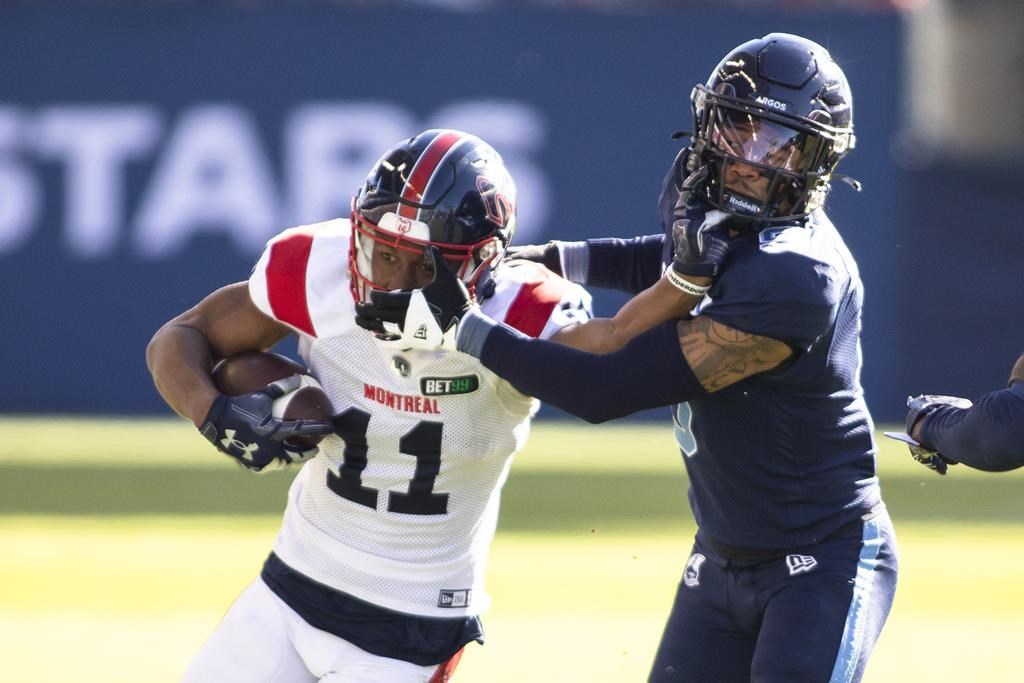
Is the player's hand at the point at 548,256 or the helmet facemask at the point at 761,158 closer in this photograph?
the helmet facemask at the point at 761,158

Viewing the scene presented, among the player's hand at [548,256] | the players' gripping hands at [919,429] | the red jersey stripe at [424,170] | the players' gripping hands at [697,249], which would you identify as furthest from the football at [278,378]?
the players' gripping hands at [919,429]

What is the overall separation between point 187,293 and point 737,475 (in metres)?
7.64

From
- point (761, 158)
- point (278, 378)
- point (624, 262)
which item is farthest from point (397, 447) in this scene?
point (761, 158)

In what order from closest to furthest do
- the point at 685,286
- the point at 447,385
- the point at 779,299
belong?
the point at 779,299
the point at 685,286
the point at 447,385

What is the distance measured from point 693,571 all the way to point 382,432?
0.87 m

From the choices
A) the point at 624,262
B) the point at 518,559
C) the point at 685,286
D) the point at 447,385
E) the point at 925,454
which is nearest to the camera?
the point at 685,286

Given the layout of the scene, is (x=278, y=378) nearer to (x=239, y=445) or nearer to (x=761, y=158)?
(x=239, y=445)

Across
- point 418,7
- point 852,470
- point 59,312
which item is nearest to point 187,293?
point 59,312

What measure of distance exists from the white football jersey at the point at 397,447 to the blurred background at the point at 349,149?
696 centimetres

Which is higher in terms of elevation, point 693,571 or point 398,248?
point 398,248

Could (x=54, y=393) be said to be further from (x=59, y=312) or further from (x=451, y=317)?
(x=451, y=317)

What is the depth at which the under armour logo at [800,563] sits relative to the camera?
3646 millimetres

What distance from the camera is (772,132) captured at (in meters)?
3.60

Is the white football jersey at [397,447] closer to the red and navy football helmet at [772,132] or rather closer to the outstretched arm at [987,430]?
the red and navy football helmet at [772,132]
